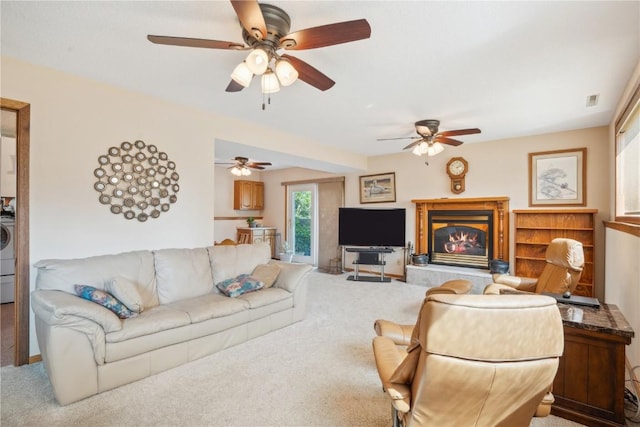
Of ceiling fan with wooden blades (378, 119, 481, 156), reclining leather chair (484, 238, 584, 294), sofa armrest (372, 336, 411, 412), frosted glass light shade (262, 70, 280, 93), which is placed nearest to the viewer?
sofa armrest (372, 336, 411, 412)

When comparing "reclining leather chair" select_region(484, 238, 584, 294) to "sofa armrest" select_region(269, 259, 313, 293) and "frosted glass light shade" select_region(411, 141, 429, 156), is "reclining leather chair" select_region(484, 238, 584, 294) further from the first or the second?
"sofa armrest" select_region(269, 259, 313, 293)

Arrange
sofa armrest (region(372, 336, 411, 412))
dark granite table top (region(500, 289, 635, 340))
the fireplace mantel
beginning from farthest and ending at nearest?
1. the fireplace mantel
2. dark granite table top (region(500, 289, 635, 340))
3. sofa armrest (region(372, 336, 411, 412))

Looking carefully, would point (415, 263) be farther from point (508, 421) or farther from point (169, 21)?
point (169, 21)

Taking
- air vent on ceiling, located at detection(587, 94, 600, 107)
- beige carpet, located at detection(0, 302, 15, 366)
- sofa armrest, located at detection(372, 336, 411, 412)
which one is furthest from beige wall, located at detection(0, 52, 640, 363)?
sofa armrest, located at detection(372, 336, 411, 412)

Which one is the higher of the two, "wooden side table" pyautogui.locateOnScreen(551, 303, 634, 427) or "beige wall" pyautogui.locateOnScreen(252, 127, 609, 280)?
"beige wall" pyautogui.locateOnScreen(252, 127, 609, 280)

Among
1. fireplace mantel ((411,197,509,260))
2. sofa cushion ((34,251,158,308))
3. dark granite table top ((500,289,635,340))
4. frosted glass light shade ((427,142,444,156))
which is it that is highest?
frosted glass light shade ((427,142,444,156))

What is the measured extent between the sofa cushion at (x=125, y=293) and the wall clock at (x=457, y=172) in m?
5.22

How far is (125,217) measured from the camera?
330 centimetres

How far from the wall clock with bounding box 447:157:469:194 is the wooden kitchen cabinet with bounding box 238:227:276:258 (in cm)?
452

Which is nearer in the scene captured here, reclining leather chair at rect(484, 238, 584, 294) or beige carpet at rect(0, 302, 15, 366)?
beige carpet at rect(0, 302, 15, 366)

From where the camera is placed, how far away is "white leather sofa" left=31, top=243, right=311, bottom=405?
2.14 meters

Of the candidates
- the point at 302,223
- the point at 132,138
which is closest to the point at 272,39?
the point at 132,138

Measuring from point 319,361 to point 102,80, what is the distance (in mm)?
3402

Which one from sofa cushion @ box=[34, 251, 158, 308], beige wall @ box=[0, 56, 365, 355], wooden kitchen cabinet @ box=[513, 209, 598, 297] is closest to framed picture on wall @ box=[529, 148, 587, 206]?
wooden kitchen cabinet @ box=[513, 209, 598, 297]
